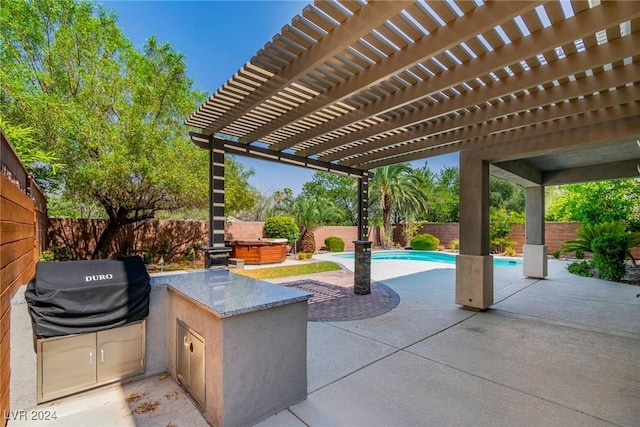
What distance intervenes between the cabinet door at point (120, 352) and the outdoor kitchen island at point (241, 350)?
15.2 inches

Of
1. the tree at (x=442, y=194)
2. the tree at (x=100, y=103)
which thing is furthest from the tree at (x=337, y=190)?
the tree at (x=100, y=103)

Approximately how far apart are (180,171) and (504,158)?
332 inches

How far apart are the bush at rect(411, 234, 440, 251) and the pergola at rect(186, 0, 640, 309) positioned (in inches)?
436

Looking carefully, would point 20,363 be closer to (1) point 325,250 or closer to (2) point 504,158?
(2) point 504,158

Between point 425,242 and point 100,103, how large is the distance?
15795 millimetres

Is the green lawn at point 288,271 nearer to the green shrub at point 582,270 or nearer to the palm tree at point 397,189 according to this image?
the green shrub at point 582,270

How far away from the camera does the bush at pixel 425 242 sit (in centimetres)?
1692

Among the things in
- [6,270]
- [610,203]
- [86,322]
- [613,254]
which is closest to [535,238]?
[613,254]

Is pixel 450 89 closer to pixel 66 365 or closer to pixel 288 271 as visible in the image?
pixel 66 365

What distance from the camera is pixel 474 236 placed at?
5258mm

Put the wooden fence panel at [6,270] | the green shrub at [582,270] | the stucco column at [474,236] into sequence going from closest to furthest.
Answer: the wooden fence panel at [6,270] → the stucco column at [474,236] → the green shrub at [582,270]

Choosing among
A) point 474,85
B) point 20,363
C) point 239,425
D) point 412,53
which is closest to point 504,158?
point 474,85

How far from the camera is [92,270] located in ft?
8.28

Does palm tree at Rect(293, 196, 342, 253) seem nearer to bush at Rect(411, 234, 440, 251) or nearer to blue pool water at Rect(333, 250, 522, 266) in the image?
blue pool water at Rect(333, 250, 522, 266)
